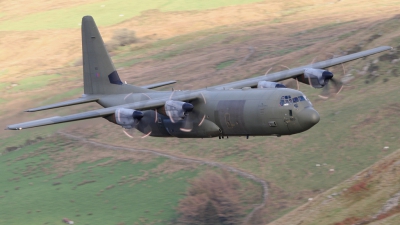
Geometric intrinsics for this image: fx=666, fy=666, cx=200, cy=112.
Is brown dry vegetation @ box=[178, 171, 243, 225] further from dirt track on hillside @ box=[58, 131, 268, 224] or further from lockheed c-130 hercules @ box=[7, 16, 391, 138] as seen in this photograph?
lockheed c-130 hercules @ box=[7, 16, 391, 138]

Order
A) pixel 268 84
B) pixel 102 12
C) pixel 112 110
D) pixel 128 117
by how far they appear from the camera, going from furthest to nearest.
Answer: pixel 102 12 → pixel 268 84 → pixel 112 110 → pixel 128 117

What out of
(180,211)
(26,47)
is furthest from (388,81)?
(26,47)

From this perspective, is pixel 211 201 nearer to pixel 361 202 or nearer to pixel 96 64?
pixel 96 64

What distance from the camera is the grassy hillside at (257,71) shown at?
212 ft

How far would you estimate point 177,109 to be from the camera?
4000 centimetres

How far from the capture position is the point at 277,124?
38812 millimetres

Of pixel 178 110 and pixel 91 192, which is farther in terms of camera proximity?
pixel 91 192

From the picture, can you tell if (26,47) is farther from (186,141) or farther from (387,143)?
(387,143)

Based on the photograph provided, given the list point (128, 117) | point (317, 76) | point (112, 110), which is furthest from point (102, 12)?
point (128, 117)

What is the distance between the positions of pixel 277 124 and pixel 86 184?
119 feet

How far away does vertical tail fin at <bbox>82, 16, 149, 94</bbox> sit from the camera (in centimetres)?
4894

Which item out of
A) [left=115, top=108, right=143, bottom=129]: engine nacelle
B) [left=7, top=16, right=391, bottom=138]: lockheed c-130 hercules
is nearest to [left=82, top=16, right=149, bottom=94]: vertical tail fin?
[left=7, top=16, right=391, bottom=138]: lockheed c-130 hercules

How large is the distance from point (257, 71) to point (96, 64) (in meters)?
37.3

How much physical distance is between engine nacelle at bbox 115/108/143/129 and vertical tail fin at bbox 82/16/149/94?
8637 mm
